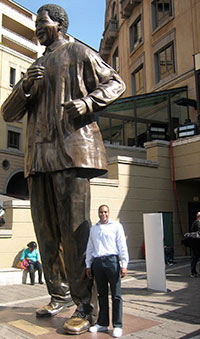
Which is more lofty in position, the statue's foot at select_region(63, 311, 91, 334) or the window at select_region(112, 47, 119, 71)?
the window at select_region(112, 47, 119, 71)

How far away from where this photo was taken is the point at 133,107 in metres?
17.5

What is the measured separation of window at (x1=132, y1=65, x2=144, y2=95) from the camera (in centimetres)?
2231

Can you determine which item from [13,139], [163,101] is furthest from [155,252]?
[13,139]

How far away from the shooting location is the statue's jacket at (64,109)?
11.1 ft

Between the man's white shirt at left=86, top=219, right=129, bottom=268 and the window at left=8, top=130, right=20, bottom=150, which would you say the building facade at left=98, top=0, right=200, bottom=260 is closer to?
the man's white shirt at left=86, top=219, right=129, bottom=268

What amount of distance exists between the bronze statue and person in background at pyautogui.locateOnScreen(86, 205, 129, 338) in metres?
0.09

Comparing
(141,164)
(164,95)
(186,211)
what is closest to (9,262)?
(141,164)

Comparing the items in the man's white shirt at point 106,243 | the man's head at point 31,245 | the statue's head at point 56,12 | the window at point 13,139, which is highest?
the window at point 13,139

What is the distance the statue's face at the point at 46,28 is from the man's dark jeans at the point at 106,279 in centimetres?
237

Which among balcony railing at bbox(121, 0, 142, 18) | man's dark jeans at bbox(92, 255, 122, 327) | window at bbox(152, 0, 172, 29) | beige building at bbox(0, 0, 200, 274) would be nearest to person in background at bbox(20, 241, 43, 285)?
beige building at bbox(0, 0, 200, 274)

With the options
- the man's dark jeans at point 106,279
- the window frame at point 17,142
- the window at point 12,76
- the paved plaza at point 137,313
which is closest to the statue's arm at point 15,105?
the man's dark jeans at point 106,279

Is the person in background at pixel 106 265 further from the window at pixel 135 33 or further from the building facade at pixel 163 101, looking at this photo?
the window at pixel 135 33

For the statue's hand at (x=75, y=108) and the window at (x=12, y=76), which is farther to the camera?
the window at (x=12, y=76)

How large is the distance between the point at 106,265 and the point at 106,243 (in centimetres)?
22
